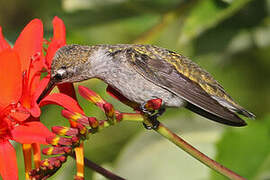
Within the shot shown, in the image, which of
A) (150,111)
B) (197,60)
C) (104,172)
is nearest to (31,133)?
(104,172)

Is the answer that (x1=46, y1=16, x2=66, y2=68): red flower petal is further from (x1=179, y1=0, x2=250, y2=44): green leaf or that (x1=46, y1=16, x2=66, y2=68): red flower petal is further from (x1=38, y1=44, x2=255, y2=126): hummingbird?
(x1=179, y1=0, x2=250, y2=44): green leaf

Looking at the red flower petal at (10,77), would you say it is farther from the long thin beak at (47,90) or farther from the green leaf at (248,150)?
the green leaf at (248,150)

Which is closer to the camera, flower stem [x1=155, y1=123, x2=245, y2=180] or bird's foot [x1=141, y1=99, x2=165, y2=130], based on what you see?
flower stem [x1=155, y1=123, x2=245, y2=180]

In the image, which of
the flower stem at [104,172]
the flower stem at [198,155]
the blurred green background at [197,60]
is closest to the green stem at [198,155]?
the flower stem at [198,155]

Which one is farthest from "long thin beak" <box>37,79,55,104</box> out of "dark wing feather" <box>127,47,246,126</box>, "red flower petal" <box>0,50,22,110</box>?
"dark wing feather" <box>127,47,246,126</box>

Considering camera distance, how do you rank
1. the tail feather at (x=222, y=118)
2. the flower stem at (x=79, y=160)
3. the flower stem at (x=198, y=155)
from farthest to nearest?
1. the tail feather at (x=222, y=118)
2. the flower stem at (x=79, y=160)
3. the flower stem at (x=198, y=155)

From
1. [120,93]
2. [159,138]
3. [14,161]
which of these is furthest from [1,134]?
[159,138]
